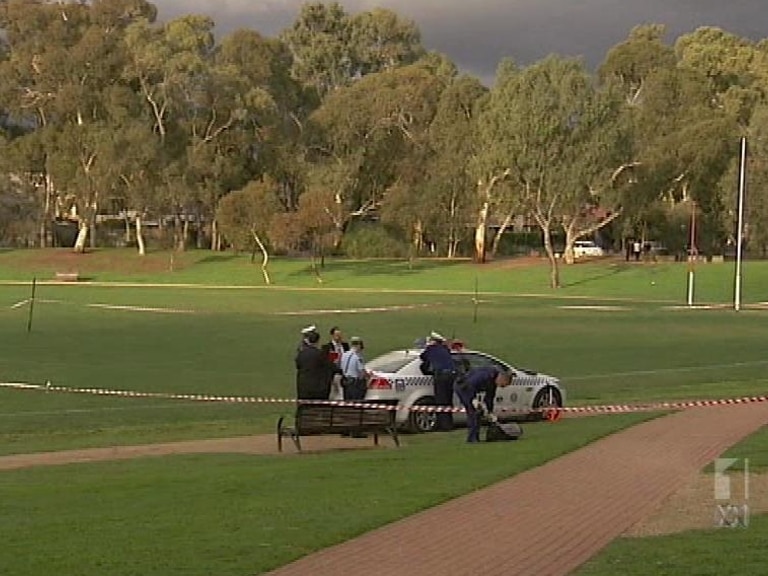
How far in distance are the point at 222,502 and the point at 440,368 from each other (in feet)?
26.4

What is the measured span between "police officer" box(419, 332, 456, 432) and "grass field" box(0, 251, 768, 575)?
0.92 metres

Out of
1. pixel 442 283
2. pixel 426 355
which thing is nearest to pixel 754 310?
pixel 442 283

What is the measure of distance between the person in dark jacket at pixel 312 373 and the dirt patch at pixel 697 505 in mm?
6580

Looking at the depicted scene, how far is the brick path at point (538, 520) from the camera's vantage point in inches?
378

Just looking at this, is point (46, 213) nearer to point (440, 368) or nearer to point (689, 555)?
point (440, 368)

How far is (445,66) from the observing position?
122812 mm

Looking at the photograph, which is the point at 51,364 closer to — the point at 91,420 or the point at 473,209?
the point at 91,420

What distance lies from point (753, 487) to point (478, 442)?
5593 mm

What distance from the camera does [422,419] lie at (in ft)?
68.4

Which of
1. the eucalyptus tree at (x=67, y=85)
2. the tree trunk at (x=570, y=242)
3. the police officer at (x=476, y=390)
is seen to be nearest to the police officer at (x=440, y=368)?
the police officer at (x=476, y=390)

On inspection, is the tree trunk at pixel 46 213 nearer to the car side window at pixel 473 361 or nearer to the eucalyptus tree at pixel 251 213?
the eucalyptus tree at pixel 251 213

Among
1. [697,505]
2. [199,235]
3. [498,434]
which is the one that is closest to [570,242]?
[199,235]

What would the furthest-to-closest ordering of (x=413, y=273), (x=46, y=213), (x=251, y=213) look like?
1. (x=46, y=213)
2. (x=251, y=213)
3. (x=413, y=273)

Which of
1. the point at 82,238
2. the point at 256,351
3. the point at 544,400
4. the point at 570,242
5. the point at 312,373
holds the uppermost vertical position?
the point at 570,242
